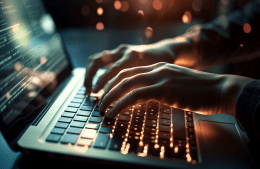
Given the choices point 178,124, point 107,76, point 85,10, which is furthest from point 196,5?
point 178,124

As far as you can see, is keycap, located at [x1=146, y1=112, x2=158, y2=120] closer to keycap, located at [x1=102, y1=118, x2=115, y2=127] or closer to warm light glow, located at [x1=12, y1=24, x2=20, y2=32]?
keycap, located at [x1=102, y1=118, x2=115, y2=127]

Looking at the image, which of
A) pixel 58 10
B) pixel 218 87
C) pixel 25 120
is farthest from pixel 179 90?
pixel 58 10

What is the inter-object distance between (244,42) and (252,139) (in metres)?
0.59

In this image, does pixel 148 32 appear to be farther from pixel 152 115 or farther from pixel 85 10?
pixel 152 115

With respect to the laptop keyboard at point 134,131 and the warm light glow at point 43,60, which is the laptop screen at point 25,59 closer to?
the warm light glow at point 43,60

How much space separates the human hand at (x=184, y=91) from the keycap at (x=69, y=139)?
13 centimetres

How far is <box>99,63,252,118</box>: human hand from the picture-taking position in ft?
1.75

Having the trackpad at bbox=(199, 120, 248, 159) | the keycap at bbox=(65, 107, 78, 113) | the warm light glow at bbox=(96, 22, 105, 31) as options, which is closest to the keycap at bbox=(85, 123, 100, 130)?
the keycap at bbox=(65, 107, 78, 113)

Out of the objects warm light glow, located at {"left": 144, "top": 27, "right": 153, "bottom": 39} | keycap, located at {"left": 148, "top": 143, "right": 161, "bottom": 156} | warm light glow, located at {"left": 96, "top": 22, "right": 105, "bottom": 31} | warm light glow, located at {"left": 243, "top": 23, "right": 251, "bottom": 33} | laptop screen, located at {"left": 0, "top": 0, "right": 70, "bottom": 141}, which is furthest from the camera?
warm light glow, located at {"left": 96, "top": 22, "right": 105, "bottom": 31}

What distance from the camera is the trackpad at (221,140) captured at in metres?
0.47

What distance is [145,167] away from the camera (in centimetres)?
43

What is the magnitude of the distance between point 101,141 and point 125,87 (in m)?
0.19

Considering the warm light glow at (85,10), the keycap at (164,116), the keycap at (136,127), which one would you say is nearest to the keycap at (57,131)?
the keycap at (136,127)

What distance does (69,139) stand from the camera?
496 millimetres
